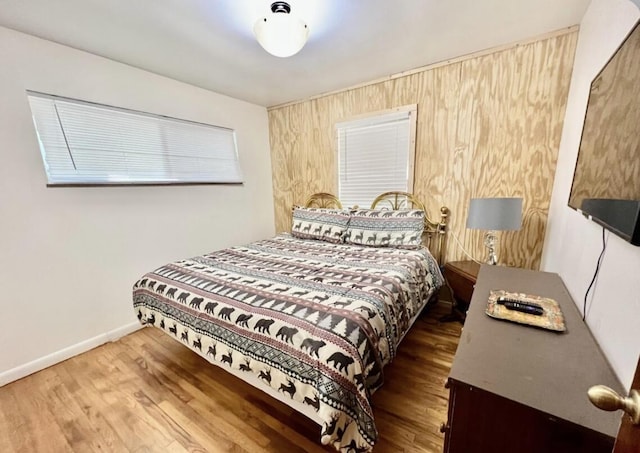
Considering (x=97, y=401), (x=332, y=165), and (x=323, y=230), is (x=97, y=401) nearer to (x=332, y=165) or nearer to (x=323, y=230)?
(x=323, y=230)

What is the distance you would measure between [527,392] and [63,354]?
3002 millimetres

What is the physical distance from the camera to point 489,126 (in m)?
2.20

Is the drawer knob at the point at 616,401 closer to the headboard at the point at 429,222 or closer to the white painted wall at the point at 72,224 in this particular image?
the headboard at the point at 429,222

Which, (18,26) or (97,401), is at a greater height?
(18,26)

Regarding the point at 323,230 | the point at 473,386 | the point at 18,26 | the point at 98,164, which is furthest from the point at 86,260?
the point at 473,386

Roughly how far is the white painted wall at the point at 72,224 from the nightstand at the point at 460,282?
2680 millimetres

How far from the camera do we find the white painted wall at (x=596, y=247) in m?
0.73

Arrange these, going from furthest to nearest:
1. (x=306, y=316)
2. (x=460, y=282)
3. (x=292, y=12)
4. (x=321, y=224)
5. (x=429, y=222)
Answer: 1. (x=321, y=224)
2. (x=429, y=222)
3. (x=460, y=282)
4. (x=292, y=12)
5. (x=306, y=316)

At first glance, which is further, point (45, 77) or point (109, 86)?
point (109, 86)

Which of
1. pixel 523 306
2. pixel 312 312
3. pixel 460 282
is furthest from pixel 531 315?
pixel 460 282

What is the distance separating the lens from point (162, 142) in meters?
2.54

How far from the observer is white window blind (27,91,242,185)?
6.32ft

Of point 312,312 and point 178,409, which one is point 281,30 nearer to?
point 312,312

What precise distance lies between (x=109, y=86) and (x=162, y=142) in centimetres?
56
